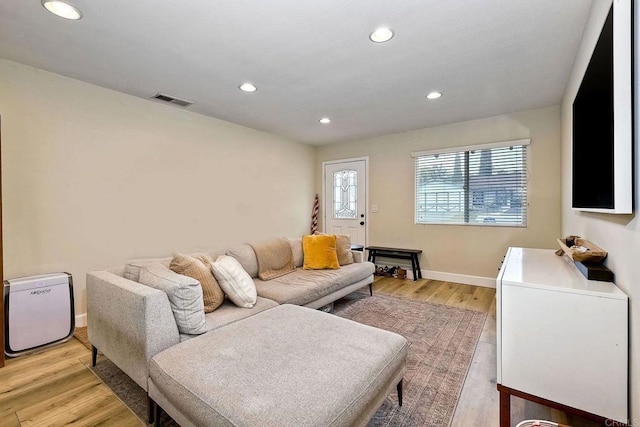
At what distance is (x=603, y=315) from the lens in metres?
1.24

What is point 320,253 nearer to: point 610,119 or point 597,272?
point 597,272

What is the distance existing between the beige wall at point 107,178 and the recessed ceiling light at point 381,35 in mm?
2609

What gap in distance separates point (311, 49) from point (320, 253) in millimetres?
2121

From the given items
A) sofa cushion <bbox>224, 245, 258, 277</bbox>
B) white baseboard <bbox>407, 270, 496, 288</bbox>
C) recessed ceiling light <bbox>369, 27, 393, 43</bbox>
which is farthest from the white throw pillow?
white baseboard <bbox>407, 270, 496, 288</bbox>

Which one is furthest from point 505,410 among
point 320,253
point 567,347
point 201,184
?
point 201,184

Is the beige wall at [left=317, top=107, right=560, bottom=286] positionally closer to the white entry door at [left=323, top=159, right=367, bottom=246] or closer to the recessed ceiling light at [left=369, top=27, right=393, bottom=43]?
the white entry door at [left=323, top=159, right=367, bottom=246]

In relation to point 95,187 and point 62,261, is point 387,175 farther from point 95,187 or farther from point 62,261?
point 62,261

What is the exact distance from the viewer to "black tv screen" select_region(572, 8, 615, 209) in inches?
50.0

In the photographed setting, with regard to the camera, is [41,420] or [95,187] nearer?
[41,420]

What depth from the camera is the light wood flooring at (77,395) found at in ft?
Answer: 5.17

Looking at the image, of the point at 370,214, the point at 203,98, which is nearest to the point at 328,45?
the point at 203,98

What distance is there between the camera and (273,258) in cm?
315

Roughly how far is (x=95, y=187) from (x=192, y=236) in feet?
3.84

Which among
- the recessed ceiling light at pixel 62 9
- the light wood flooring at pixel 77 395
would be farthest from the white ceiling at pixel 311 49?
the light wood flooring at pixel 77 395
